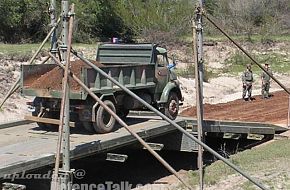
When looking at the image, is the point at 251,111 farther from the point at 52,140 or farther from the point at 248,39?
the point at 248,39

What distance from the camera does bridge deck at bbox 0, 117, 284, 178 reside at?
968 centimetres

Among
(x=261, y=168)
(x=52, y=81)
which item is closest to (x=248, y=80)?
(x=261, y=168)

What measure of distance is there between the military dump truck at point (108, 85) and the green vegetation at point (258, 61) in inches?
897

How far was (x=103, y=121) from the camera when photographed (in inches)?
496

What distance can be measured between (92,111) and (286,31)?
152 feet

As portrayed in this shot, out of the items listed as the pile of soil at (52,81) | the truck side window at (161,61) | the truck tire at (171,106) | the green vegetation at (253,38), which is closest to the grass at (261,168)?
the truck tire at (171,106)

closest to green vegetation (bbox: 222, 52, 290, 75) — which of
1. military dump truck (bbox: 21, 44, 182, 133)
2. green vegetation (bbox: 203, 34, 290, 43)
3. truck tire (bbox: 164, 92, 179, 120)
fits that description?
green vegetation (bbox: 203, 34, 290, 43)

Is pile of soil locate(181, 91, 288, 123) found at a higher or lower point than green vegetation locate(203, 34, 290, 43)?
lower

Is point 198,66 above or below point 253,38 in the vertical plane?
below

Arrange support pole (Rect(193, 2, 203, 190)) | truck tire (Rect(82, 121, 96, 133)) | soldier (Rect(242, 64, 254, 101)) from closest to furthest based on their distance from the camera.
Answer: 1. support pole (Rect(193, 2, 203, 190))
2. truck tire (Rect(82, 121, 96, 133))
3. soldier (Rect(242, 64, 254, 101))

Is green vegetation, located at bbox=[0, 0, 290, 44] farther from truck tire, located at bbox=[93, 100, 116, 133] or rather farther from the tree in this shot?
truck tire, located at bbox=[93, 100, 116, 133]

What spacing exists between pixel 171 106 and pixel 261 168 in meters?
3.42

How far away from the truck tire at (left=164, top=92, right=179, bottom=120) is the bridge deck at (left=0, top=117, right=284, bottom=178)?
0.73ft

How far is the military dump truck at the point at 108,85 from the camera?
12.2m
